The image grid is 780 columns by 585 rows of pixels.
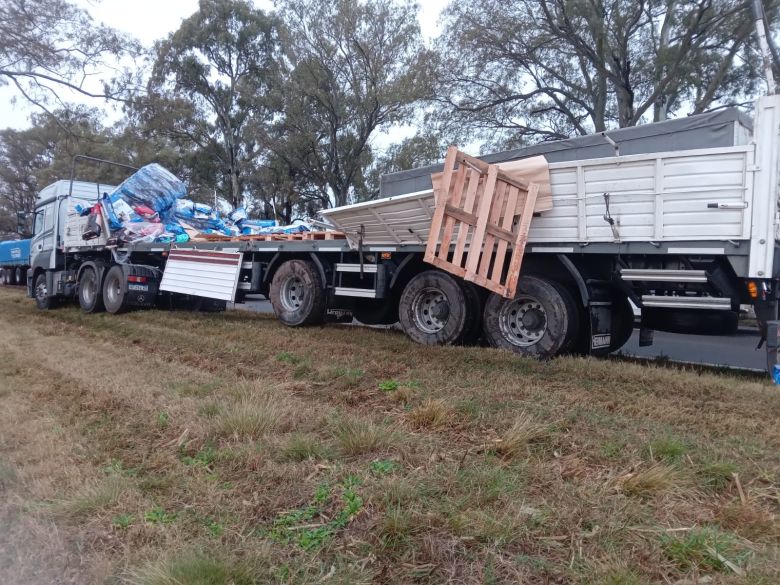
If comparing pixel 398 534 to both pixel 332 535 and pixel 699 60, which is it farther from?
pixel 699 60

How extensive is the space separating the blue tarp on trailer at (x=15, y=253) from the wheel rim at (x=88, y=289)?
11894mm

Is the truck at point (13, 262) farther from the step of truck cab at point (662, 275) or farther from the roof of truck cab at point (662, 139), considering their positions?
the step of truck cab at point (662, 275)

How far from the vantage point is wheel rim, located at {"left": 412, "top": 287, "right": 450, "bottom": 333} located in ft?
25.9

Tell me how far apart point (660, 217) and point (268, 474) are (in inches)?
180

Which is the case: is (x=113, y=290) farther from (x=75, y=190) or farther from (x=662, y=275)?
(x=662, y=275)

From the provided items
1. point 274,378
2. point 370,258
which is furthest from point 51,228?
point 274,378

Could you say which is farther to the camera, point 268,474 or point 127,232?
point 127,232

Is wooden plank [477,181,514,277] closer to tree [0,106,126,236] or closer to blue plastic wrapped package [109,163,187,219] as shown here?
blue plastic wrapped package [109,163,187,219]

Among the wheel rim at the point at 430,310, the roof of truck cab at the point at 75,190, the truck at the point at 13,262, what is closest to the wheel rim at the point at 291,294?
the wheel rim at the point at 430,310

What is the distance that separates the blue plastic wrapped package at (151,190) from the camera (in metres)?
13.1

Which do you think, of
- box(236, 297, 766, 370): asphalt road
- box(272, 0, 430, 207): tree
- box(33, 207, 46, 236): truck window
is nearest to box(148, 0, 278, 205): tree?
box(272, 0, 430, 207): tree

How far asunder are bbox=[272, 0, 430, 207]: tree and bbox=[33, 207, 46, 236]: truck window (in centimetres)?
1302

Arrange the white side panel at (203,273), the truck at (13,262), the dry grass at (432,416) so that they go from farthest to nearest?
the truck at (13,262) < the white side panel at (203,273) < the dry grass at (432,416)

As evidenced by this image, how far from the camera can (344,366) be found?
6414mm
